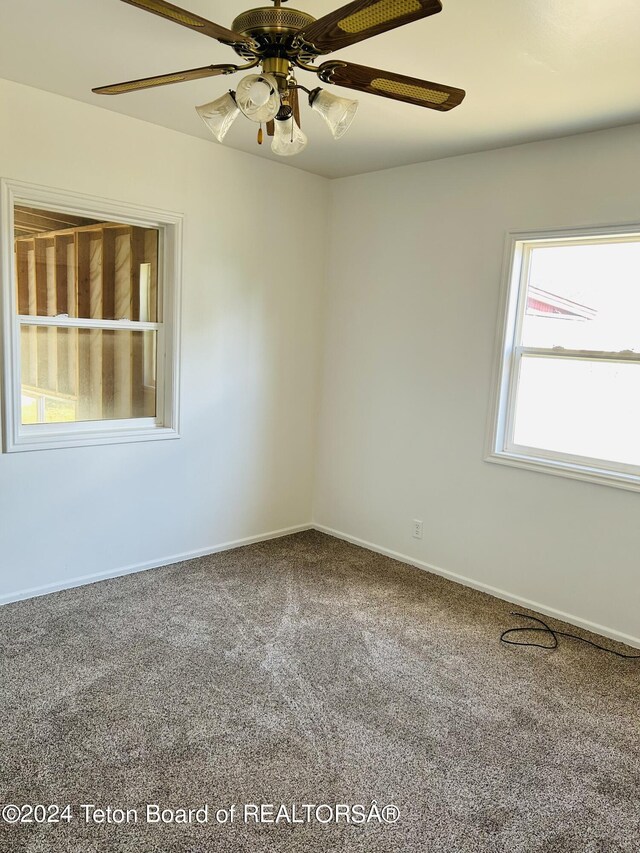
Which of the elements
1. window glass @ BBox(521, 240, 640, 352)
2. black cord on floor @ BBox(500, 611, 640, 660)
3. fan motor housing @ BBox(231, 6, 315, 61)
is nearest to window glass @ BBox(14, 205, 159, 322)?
fan motor housing @ BBox(231, 6, 315, 61)

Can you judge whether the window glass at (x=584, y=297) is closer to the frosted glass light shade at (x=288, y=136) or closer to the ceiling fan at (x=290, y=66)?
the ceiling fan at (x=290, y=66)

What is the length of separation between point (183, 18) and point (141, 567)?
303cm

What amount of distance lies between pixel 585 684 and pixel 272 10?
289 centimetres

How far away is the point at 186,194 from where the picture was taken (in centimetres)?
360

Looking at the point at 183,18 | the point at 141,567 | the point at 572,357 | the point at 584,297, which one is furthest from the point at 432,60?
the point at 141,567

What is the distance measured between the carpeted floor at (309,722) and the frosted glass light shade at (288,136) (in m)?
2.12

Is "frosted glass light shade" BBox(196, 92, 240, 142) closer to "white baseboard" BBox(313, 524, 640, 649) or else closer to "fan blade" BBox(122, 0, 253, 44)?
"fan blade" BBox(122, 0, 253, 44)

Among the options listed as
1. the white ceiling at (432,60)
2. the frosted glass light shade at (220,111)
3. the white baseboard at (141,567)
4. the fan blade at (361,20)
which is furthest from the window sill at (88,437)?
the fan blade at (361,20)

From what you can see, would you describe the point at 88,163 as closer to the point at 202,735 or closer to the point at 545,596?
the point at 202,735

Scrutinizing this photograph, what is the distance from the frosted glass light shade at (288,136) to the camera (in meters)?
1.94

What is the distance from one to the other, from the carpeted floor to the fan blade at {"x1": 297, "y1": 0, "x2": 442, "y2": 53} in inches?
88.1

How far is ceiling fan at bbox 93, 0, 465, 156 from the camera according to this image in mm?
1410

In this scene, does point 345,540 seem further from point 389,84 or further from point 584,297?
point 389,84

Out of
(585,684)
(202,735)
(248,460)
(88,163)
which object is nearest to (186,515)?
(248,460)
